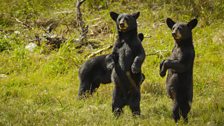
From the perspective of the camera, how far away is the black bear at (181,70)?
6105 mm

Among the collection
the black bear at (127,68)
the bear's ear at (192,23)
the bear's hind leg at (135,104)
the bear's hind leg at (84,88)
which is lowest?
the bear's hind leg at (84,88)

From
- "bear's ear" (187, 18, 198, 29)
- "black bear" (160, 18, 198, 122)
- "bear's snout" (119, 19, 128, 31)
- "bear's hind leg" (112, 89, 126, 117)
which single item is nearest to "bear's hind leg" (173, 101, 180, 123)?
"black bear" (160, 18, 198, 122)

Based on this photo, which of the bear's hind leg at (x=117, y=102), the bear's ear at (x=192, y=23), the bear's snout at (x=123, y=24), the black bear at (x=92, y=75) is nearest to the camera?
the bear's ear at (x=192, y=23)

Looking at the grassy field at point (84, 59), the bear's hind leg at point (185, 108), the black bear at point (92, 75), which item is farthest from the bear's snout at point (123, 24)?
the black bear at point (92, 75)

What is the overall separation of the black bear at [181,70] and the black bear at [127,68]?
1.92ft

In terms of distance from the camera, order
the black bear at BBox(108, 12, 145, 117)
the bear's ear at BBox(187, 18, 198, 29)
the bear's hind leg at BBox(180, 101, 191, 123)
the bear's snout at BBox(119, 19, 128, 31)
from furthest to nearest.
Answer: the black bear at BBox(108, 12, 145, 117)
the bear's snout at BBox(119, 19, 128, 31)
the bear's ear at BBox(187, 18, 198, 29)
the bear's hind leg at BBox(180, 101, 191, 123)

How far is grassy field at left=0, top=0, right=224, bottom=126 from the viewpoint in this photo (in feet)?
22.1

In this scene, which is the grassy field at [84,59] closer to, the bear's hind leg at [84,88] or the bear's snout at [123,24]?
the bear's hind leg at [84,88]

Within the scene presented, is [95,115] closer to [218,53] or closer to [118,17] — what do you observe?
[118,17]

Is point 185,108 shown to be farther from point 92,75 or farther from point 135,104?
point 92,75

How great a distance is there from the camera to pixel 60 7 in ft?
52.5

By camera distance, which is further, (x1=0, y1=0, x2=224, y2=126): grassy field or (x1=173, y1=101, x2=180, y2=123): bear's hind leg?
(x1=0, y1=0, x2=224, y2=126): grassy field

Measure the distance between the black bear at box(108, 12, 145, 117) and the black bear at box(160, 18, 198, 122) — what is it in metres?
0.59

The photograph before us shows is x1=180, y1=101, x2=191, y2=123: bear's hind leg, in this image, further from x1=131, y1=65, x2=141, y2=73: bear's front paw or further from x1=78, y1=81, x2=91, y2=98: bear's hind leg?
x1=78, y1=81, x2=91, y2=98: bear's hind leg
